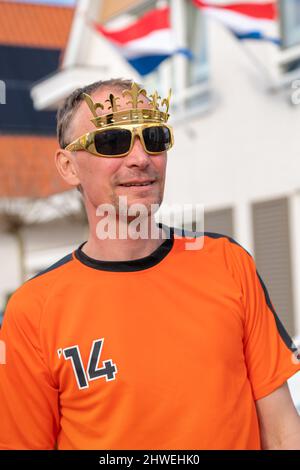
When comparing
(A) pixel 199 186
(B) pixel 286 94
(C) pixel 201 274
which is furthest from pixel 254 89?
(C) pixel 201 274

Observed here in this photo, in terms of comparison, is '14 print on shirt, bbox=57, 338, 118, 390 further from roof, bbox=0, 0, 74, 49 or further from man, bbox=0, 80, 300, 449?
roof, bbox=0, 0, 74, 49

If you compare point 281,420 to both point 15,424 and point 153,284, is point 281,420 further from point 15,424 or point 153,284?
point 15,424

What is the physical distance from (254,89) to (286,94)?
0.84 metres

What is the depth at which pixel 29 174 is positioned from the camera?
985 inches

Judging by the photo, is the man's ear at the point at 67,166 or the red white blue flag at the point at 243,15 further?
the red white blue flag at the point at 243,15

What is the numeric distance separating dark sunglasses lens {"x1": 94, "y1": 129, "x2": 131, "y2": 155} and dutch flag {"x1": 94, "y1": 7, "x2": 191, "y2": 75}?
10.1 m

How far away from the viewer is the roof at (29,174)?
2453 cm

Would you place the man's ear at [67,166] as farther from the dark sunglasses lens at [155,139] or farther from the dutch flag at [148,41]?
the dutch flag at [148,41]

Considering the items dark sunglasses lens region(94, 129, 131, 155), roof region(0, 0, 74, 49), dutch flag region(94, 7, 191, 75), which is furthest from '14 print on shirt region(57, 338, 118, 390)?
roof region(0, 0, 74, 49)

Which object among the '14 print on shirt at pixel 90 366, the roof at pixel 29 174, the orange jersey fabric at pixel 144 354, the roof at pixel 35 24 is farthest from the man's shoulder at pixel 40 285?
the roof at pixel 35 24

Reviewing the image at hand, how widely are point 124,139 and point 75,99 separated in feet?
0.62

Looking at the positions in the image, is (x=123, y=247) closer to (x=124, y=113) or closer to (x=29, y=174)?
(x=124, y=113)

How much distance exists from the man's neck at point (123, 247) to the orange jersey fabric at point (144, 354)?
0.02 m

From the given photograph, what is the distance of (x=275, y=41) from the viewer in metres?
10.9
